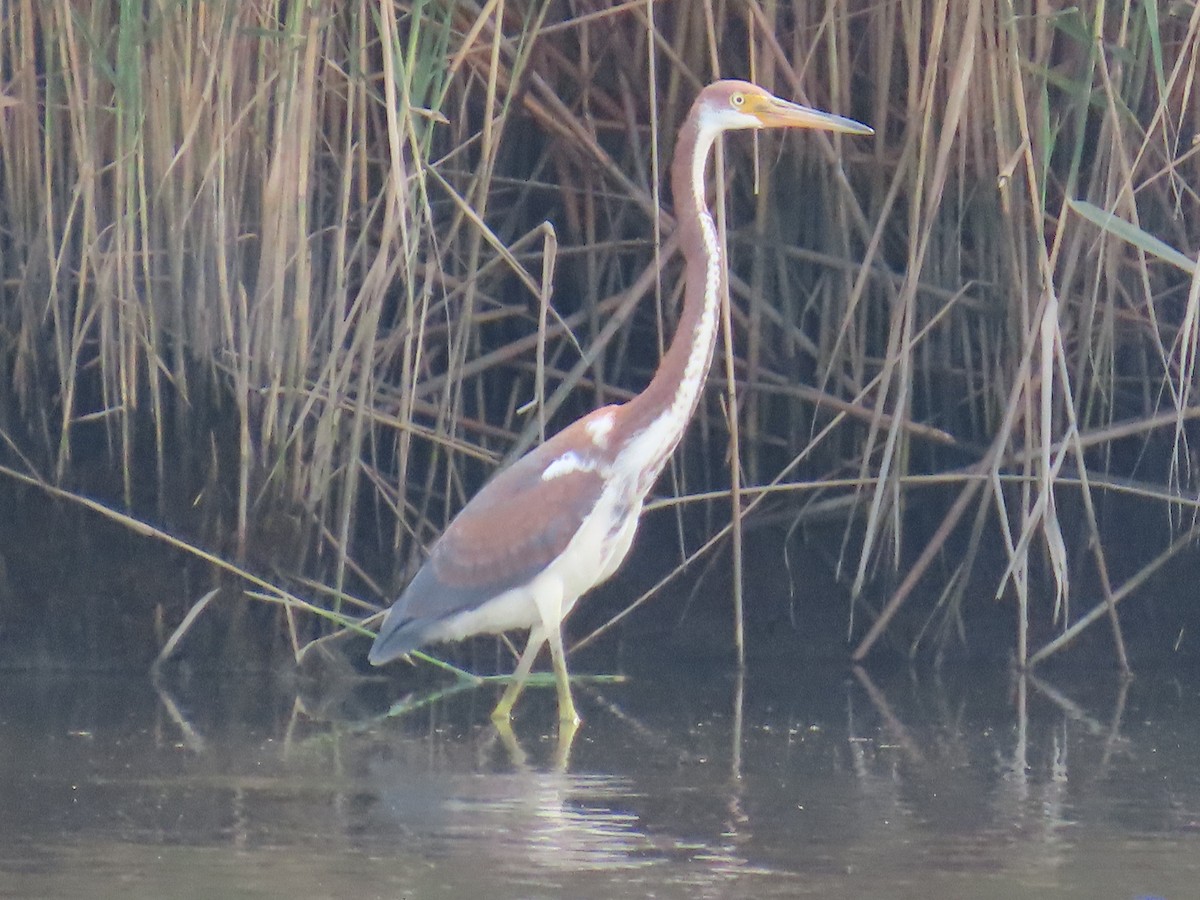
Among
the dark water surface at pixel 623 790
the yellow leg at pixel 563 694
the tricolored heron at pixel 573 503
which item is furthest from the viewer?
the tricolored heron at pixel 573 503

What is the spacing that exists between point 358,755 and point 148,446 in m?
1.47

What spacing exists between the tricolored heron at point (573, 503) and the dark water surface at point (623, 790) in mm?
270

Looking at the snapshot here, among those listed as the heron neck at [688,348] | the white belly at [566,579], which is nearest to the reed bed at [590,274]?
the heron neck at [688,348]

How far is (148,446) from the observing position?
216 inches

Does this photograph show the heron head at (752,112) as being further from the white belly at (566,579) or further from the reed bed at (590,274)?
the white belly at (566,579)

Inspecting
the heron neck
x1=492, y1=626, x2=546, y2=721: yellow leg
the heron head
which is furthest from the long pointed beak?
x1=492, y1=626, x2=546, y2=721: yellow leg

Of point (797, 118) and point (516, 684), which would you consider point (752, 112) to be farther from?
point (516, 684)

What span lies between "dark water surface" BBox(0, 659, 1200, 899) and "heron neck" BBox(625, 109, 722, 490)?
71cm

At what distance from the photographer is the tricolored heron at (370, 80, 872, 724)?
5.06m

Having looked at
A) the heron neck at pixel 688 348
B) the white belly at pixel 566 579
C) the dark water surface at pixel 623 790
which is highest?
the heron neck at pixel 688 348

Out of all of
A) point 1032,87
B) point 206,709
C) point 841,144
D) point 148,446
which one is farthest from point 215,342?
point 1032,87

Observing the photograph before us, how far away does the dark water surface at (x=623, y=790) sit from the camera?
325cm

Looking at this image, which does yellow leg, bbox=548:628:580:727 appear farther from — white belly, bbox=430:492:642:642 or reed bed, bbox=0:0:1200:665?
reed bed, bbox=0:0:1200:665

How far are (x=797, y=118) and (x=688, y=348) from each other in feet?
2.23
